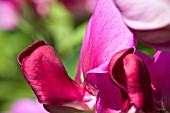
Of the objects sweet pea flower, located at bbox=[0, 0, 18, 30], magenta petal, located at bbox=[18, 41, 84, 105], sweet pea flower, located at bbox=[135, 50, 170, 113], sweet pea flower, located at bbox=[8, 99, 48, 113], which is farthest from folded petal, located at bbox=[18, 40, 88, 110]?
sweet pea flower, located at bbox=[0, 0, 18, 30]

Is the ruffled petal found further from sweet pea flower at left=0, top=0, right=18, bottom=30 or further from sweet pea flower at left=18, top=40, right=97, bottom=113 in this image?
sweet pea flower at left=0, top=0, right=18, bottom=30

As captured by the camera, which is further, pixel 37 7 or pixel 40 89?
pixel 37 7

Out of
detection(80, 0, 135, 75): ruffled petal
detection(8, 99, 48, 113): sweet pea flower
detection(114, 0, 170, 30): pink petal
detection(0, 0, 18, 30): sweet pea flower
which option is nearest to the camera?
detection(114, 0, 170, 30): pink petal

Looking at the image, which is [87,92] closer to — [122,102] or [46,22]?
[122,102]

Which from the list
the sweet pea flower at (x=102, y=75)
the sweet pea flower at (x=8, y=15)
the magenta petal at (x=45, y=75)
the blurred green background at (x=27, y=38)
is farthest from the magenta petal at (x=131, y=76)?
the sweet pea flower at (x=8, y=15)

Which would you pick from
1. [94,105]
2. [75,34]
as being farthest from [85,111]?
[75,34]

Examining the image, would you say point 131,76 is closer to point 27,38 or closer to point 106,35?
point 106,35
